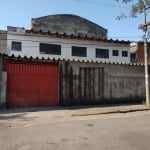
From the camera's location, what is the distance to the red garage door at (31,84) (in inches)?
712

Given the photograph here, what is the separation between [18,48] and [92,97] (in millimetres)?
9564

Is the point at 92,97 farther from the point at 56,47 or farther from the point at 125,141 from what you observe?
the point at 125,141

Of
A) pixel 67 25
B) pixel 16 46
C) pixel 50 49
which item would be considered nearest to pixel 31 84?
pixel 16 46

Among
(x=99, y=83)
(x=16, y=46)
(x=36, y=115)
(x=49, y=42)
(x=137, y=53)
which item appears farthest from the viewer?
(x=137, y=53)

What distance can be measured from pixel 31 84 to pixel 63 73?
7.91ft

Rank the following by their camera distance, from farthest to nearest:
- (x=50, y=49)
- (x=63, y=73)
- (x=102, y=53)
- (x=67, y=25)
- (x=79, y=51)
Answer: (x=67, y=25)
(x=102, y=53)
(x=79, y=51)
(x=50, y=49)
(x=63, y=73)

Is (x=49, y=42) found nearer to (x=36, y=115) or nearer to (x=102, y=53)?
(x=102, y=53)

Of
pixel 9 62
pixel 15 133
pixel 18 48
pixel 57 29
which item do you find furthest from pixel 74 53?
pixel 15 133

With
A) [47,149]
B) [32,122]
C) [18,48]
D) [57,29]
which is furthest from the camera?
[57,29]

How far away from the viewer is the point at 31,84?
1862cm

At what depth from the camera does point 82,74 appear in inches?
799

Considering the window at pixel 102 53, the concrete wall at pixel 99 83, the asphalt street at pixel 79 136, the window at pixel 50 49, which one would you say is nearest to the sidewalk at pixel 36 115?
the asphalt street at pixel 79 136

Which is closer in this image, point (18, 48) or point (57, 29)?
point (18, 48)

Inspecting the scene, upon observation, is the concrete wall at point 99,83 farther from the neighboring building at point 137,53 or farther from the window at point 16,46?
the neighboring building at point 137,53
